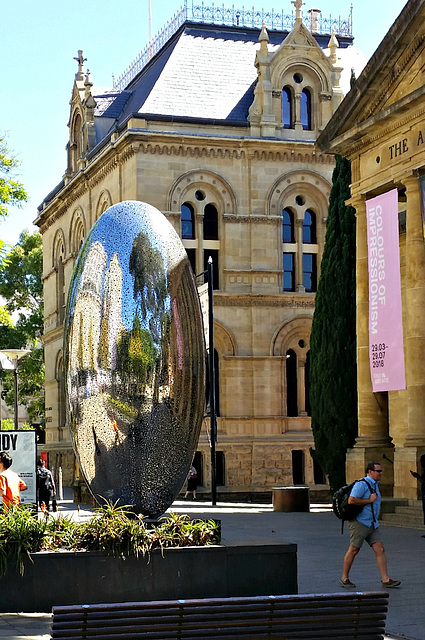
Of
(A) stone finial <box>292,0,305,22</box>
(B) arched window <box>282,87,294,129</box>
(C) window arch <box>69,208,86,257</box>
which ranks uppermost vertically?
(A) stone finial <box>292,0,305,22</box>

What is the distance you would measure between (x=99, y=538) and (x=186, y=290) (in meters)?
3.08

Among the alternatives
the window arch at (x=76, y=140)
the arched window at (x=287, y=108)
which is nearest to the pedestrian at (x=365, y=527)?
the arched window at (x=287, y=108)

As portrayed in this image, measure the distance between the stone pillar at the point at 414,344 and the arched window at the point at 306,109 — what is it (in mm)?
23169

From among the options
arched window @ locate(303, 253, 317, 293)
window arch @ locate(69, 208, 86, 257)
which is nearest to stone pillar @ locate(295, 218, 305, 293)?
arched window @ locate(303, 253, 317, 293)

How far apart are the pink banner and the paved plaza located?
3.72m

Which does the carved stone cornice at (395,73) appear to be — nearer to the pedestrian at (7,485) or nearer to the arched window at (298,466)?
the pedestrian at (7,485)

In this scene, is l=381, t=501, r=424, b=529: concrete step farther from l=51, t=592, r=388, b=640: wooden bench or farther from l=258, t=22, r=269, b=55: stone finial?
l=258, t=22, r=269, b=55: stone finial

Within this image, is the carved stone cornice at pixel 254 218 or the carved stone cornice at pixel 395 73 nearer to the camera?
the carved stone cornice at pixel 395 73

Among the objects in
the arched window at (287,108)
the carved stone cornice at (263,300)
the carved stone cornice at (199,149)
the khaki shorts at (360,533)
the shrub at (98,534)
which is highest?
the arched window at (287,108)

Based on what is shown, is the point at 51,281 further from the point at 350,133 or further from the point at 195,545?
the point at 195,545

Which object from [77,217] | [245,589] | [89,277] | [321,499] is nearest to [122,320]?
[89,277]

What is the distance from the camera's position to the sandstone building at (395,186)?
84.4 ft

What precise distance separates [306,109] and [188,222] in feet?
24.8

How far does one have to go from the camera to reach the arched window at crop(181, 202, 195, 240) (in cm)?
4688
